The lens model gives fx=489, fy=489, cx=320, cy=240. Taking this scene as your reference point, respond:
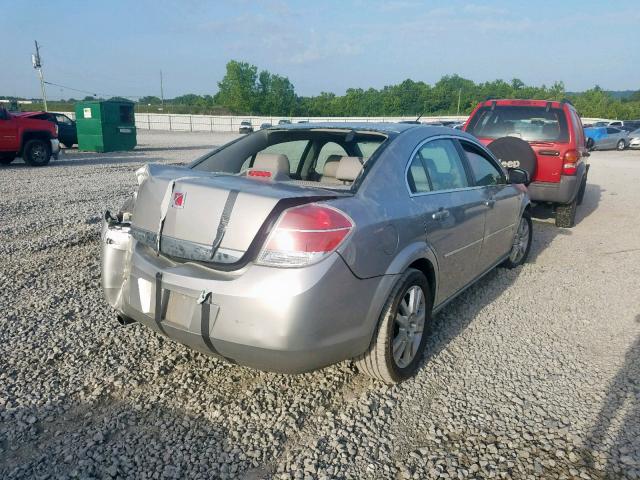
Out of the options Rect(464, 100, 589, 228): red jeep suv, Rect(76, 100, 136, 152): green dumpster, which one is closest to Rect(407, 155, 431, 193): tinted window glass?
Rect(464, 100, 589, 228): red jeep suv

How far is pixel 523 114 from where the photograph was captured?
746cm

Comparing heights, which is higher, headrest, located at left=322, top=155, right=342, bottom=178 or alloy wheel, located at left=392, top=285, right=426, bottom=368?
headrest, located at left=322, top=155, right=342, bottom=178

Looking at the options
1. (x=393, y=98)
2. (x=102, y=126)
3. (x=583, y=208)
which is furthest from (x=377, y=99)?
(x=583, y=208)

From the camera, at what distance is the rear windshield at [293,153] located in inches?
132

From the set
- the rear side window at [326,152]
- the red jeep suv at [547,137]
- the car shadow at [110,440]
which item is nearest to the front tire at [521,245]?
the red jeep suv at [547,137]

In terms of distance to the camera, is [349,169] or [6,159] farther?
[6,159]

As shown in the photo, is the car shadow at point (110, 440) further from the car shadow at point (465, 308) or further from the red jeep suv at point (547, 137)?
the red jeep suv at point (547, 137)

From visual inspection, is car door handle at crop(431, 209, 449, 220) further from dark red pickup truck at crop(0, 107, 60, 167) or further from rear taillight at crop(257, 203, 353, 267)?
dark red pickup truck at crop(0, 107, 60, 167)

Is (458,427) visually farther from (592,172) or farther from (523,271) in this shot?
(592,172)

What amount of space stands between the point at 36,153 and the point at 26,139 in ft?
1.54

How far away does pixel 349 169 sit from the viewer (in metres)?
2.99

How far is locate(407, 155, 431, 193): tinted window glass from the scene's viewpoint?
10.4ft

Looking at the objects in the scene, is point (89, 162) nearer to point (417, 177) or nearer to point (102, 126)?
point (102, 126)

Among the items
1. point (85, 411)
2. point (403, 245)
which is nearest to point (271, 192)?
point (403, 245)
